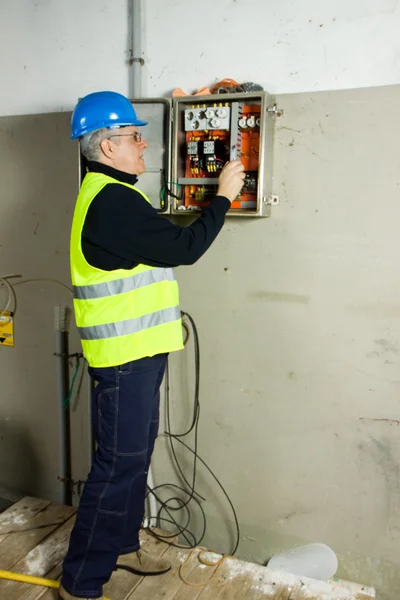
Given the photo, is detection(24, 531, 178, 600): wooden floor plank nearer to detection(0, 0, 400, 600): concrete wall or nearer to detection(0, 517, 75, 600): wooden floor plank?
detection(0, 517, 75, 600): wooden floor plank

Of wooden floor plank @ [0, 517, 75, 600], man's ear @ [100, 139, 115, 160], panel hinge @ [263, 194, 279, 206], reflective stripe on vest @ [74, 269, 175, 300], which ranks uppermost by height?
man's ear @ [100, 139, 115, 160]

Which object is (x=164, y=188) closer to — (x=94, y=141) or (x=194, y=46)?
(x=94, y=141)

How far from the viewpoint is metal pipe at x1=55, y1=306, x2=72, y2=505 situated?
2135 millimetres

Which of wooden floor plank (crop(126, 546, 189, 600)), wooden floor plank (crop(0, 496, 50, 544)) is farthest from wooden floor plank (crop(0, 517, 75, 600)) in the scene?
wooden floor plank (crop(126, 546, 189, 600))

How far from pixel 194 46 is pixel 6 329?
138 cm

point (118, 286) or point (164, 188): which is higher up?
point (164, 188)

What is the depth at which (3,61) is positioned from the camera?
2123mm

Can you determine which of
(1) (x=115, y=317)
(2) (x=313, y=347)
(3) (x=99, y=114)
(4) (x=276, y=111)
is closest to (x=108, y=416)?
(1) (x=115, y=317)

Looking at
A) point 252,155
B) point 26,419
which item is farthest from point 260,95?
point 26,419

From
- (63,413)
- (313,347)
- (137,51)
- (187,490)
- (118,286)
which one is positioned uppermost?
(137,51)

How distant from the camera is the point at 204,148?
170 centimetres

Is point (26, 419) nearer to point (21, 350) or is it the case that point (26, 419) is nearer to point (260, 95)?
point (21, 350)

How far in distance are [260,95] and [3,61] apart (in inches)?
45.2

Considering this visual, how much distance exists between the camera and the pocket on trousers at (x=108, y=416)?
147 cm
